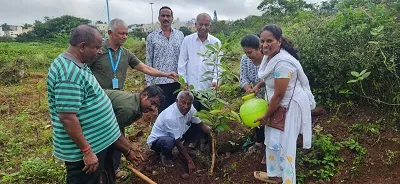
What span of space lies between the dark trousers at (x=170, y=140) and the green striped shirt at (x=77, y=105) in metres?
1.09

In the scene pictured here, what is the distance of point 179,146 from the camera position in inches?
147

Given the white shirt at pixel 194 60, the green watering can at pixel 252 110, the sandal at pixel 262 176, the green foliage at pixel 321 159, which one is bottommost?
the sandal at pixel 262 176

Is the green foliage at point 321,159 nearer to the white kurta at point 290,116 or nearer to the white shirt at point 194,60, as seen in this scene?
the white kurta at point 290,116

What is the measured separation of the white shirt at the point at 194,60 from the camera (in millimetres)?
4004

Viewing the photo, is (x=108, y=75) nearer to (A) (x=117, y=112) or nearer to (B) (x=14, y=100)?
(A) (x=117, y=112)

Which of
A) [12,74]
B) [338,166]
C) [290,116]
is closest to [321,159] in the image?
[338,166]

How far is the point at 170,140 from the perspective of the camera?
3658 mm

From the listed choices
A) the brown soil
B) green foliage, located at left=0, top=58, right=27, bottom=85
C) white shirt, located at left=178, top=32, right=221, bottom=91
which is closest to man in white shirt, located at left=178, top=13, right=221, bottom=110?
white shirt, located at left=178, top=32, right=221, bottom=91

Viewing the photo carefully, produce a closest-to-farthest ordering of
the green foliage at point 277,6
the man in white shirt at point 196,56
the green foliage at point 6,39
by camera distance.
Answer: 1. the man in white shirt at point 196,56
2. the green foliage at point 277,6
3. the green foliage at point 6,39

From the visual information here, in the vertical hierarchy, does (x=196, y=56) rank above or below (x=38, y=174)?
above

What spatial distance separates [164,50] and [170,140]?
111cm

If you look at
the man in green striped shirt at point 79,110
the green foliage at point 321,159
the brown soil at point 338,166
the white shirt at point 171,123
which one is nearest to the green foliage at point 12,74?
the brown soil at point 338,166

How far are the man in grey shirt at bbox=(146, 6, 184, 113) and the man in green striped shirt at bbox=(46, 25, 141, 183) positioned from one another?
164 cm

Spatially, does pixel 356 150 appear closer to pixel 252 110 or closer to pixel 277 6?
pixel 252 110
